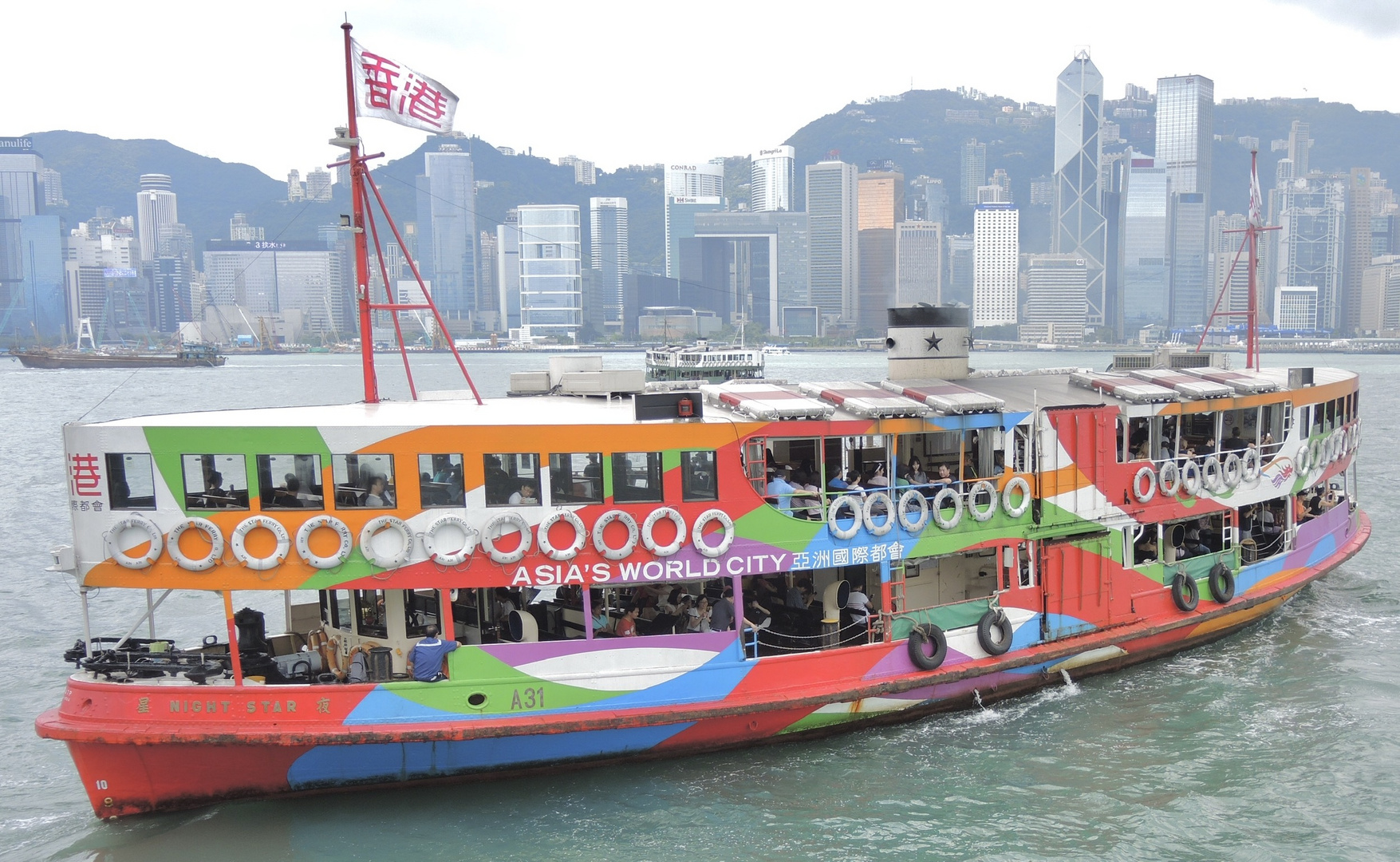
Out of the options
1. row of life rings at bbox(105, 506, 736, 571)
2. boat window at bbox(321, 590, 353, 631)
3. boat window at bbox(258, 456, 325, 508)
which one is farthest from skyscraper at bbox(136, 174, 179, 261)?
boat window at bbox(258, 456, 325, 508)

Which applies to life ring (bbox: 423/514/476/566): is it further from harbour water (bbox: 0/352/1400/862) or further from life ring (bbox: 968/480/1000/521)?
life ring (bbox: 968/480/1000/521)

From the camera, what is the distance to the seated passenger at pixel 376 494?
1124cm

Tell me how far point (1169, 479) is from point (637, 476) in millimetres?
8375

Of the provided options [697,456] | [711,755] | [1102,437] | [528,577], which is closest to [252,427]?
[528,577]

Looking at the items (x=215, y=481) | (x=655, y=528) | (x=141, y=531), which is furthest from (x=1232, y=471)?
(x=141, y=531)

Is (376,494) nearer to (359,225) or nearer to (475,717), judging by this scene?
(475,717)

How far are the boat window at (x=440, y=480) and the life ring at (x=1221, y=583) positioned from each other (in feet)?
37.4

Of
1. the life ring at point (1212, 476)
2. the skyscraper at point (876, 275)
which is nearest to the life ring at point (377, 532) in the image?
the life ring at point (1212, 476)

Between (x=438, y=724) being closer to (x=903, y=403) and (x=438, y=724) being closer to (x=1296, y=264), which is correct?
(x=903, y=403)

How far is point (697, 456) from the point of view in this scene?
1219 centimetres

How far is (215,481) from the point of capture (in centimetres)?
1102

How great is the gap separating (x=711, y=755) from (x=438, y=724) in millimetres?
3269

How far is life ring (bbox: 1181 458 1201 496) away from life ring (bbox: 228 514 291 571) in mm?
12172

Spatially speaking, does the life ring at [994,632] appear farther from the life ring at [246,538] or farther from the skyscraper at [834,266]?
the skyscraper at [834,266]
